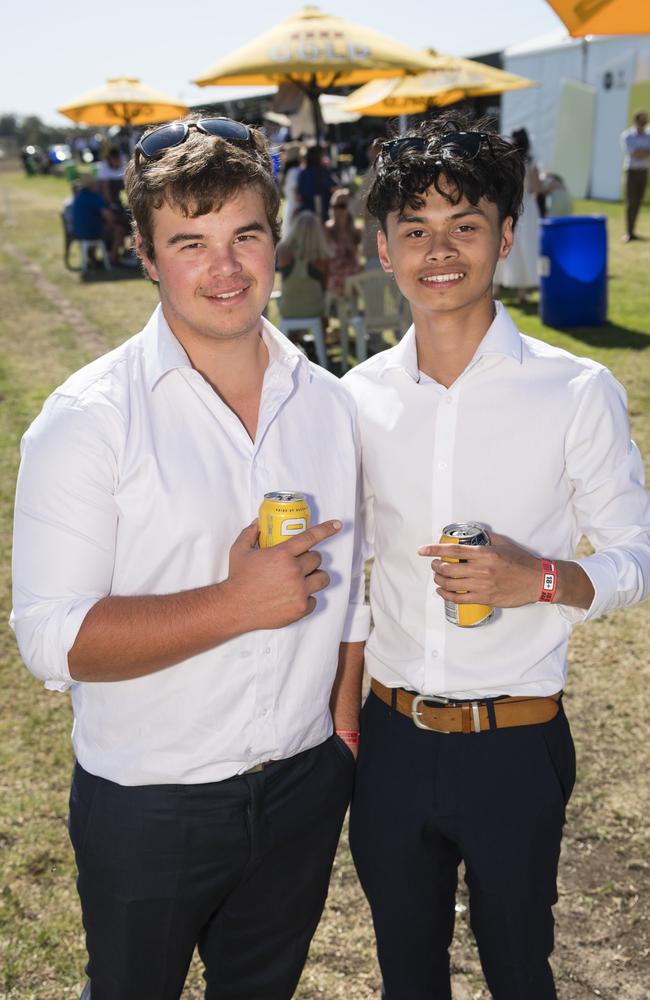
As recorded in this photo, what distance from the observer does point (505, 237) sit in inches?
88.0

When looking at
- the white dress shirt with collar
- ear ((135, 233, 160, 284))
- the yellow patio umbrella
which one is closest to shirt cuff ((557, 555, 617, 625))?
ear ((135, 233, 160, 284))

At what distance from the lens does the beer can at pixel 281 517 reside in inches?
65.7

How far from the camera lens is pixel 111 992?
1.92 meters

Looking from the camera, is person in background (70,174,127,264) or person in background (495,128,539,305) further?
person in background (70,174,127,264)

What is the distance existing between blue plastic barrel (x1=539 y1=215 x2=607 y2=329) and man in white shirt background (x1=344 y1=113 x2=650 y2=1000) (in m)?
8.28

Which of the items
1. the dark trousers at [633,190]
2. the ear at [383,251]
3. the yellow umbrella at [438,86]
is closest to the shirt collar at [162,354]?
the ear at [383,251]

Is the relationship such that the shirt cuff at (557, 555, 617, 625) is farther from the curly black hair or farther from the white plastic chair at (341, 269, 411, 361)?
the white plastic chair at (341, 269, 411, 361)

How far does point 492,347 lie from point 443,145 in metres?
0.47

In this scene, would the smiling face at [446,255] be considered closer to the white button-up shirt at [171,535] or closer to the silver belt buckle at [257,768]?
the white button-up shirt at [171,535]

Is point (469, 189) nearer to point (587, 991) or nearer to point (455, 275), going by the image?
point (455, 275)

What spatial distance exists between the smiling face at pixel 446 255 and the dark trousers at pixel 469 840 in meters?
0.92

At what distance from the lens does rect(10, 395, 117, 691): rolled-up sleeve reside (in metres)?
1.66

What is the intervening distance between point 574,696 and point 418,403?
2606mm

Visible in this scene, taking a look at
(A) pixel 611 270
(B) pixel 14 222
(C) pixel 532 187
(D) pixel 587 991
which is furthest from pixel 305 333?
(B) pixel 14 222
